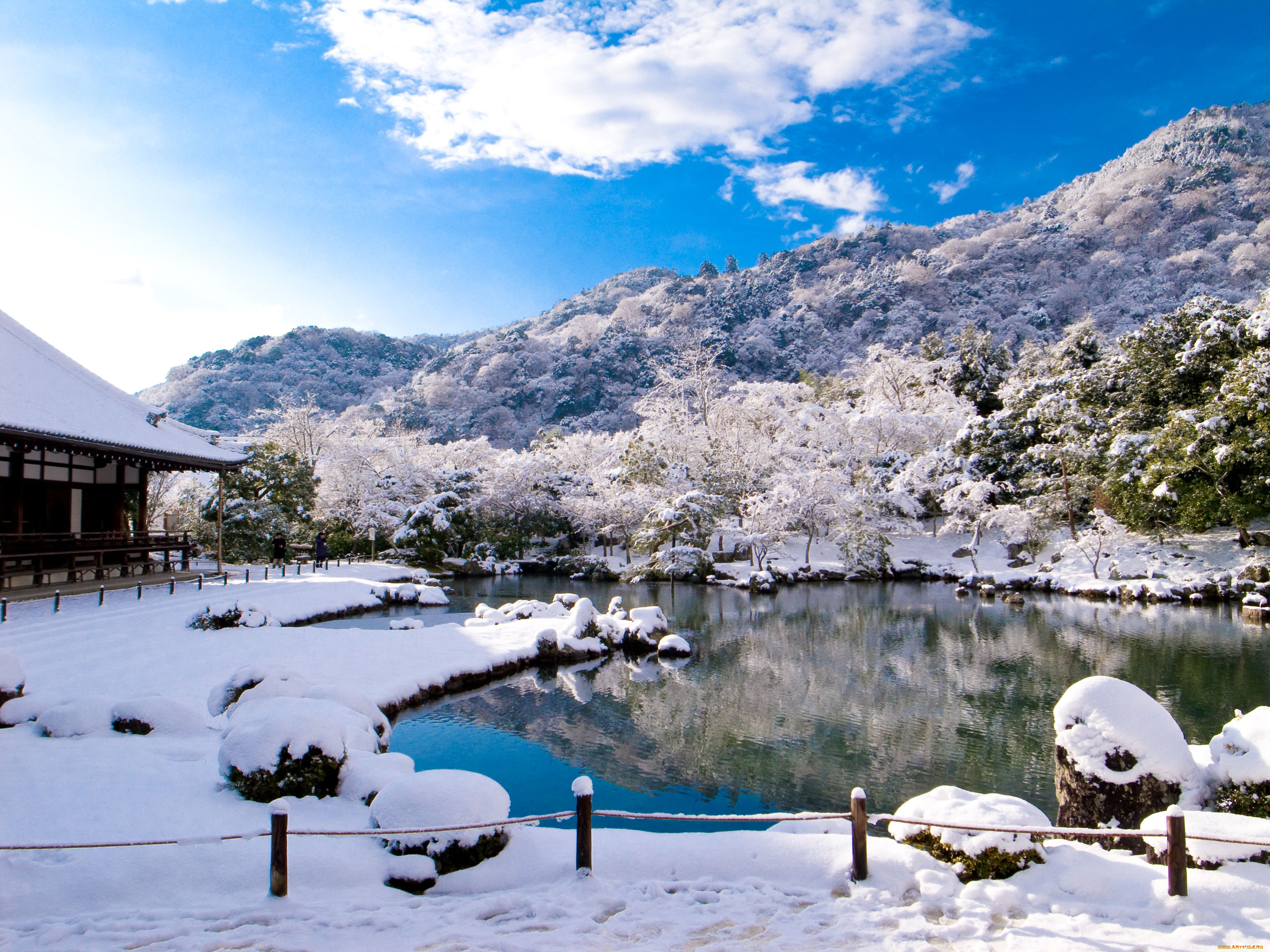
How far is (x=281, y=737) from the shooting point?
16.6ft

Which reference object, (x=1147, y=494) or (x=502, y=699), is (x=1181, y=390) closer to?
(x=1147, y=494)

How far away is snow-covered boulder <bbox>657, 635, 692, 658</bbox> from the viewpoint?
13297 millimetres

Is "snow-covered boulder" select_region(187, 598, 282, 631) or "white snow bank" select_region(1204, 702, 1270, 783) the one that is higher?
"white snow bank" select_region(1204, 702, 1270, 783)

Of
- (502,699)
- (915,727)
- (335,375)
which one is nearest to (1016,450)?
(915,727)

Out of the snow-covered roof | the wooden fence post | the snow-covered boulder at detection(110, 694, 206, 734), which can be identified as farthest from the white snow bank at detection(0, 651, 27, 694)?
the snow-covered roof

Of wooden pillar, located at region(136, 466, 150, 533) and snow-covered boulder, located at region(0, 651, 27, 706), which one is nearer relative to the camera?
snow-covered boulder, located at region(0, 651, 27, 706)

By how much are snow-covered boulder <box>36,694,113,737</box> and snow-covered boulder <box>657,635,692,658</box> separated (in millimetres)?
9115

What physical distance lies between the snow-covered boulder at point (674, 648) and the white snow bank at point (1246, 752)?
9.32m

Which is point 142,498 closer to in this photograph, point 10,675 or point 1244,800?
point 10,675

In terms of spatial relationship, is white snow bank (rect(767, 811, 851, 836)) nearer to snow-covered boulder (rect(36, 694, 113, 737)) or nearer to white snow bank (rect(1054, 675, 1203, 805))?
white snow bank (rect(1054, 675, 1203, 805))

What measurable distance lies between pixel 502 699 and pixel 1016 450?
2486cm

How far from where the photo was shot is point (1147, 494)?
791 inches

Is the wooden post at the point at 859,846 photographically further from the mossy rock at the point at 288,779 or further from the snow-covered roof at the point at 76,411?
the snow-covered roof at the point at 76,411

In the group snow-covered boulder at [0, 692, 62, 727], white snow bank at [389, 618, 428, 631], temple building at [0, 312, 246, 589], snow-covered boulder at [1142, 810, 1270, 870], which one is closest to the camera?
snow-covered boulder at [1142, 810, 1270, 870]
